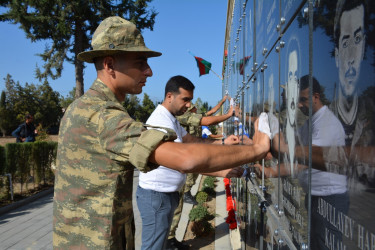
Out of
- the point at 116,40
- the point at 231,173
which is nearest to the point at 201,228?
the point at 231,173

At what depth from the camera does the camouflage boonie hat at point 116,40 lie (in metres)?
1.48

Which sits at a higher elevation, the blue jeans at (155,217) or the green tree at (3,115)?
the green tree at (3,115)

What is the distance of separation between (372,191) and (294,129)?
537mm

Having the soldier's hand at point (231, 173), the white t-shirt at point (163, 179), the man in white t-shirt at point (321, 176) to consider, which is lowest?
the white t-shirt at point (163, 179)

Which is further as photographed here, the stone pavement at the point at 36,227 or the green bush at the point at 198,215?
the green bush at the point at 198,215

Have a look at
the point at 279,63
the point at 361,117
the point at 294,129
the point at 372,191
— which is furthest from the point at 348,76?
the point at 279,63

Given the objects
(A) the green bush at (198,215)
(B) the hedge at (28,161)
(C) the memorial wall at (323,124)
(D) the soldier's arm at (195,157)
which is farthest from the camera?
(B) the hedge at (28,161)

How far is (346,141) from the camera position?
2.30 ft

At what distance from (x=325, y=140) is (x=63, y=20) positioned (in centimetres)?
1444

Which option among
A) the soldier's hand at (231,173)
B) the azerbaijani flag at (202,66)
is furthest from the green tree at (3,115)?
the soldier's hand at (231,173)

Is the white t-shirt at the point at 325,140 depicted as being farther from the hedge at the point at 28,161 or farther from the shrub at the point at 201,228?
the hedge at the point at 28,161

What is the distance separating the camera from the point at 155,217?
108 inches

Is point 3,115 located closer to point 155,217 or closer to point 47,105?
point 47,105

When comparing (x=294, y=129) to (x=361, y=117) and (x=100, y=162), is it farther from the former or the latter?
(x=100, y=162)
